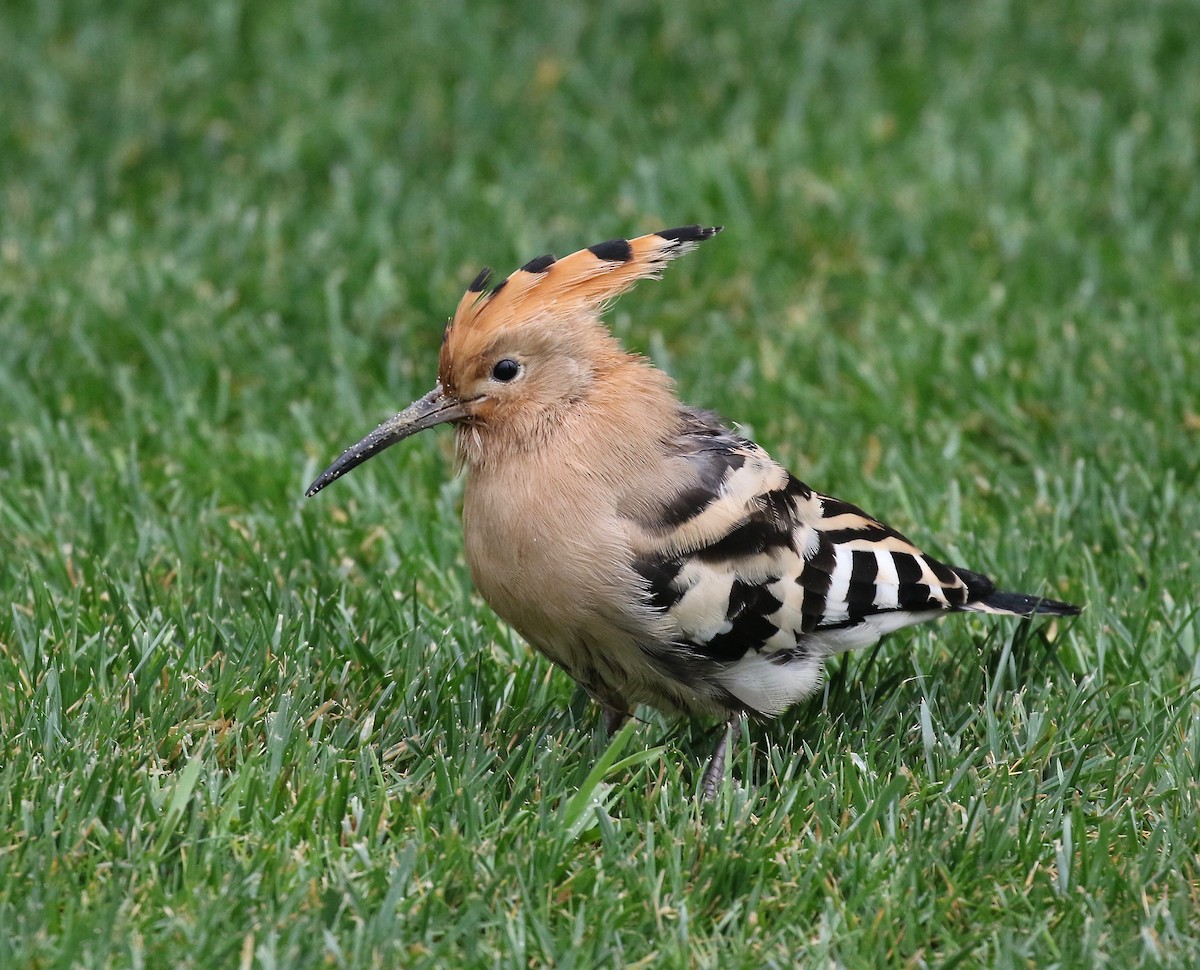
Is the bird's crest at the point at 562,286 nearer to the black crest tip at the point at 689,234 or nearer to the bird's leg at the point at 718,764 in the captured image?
the black crest tip at the point at 689,234

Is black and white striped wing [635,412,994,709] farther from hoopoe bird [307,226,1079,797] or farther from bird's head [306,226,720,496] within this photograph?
bird's head [306,226,720,496]

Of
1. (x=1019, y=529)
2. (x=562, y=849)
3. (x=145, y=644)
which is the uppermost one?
(x=145, y=644)

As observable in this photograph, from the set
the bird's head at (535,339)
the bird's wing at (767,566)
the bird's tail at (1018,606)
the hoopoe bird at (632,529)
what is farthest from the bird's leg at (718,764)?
the bird's head at (535,339)

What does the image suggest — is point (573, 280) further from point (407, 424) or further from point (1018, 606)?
point (1018, 606)

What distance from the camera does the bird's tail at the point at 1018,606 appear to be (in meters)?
3.63

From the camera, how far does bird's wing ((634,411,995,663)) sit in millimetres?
3352

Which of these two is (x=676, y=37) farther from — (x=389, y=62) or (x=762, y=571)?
(x=762, y=571)

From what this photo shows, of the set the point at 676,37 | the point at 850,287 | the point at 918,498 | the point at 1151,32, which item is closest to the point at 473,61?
the point at 676,37

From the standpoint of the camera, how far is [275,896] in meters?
2.79

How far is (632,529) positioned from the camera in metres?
3.34

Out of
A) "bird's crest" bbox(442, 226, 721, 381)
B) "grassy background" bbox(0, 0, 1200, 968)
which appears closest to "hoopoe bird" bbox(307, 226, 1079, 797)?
"bird's crest" bbox(442, 226, 721, 381)

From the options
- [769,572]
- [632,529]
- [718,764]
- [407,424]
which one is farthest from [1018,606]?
[407,424]

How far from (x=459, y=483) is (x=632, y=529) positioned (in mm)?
1465

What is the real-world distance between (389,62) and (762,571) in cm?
459
